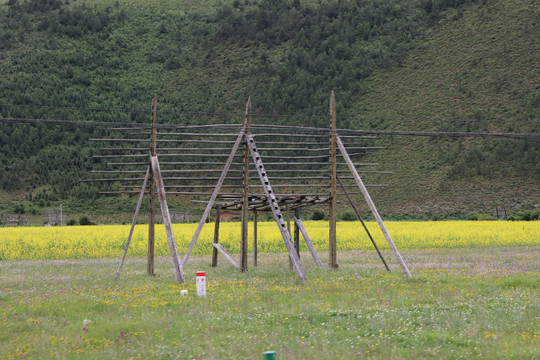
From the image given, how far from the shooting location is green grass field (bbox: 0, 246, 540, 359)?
9.49m

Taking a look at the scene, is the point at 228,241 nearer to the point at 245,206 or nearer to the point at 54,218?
the point at 245,206

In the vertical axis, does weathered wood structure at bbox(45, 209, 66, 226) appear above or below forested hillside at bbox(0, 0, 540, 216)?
below

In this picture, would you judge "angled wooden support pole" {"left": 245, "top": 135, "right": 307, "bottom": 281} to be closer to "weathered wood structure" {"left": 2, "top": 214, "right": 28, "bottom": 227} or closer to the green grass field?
the green grass field

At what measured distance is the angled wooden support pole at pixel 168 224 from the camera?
17.9 metres

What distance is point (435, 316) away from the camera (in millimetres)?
11578

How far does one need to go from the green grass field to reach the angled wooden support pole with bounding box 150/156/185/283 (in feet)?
1.98

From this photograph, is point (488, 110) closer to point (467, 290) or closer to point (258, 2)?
point (467, 290)

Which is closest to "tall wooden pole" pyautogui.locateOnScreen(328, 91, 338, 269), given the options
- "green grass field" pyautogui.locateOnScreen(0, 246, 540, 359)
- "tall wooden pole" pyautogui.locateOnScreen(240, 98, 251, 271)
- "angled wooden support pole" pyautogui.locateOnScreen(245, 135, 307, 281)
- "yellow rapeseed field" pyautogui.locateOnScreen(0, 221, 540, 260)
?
"green grass field" pyautogui.locateOnScreen(0, 246, 540, 359)

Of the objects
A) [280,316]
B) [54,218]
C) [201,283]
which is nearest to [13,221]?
[54,218]

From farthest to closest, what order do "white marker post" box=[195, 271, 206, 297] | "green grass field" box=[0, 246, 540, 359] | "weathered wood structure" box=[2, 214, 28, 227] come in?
"weathered wood structure" box=[2, 214, 28, 227] → "white marker post" box=[195, 271, 206, 297] → "green grass field" box=[0, 246, 540, 359]

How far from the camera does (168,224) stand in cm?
1870

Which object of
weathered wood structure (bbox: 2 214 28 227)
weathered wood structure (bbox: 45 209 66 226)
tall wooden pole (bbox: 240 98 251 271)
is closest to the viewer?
tall wooden pole (bbox: 240 98 251 271)

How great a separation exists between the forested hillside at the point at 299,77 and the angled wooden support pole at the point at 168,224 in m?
44.3

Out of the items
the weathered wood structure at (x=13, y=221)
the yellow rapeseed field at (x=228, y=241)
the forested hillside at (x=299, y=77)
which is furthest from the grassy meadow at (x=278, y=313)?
the forested hillside at (x=299, y=77)
